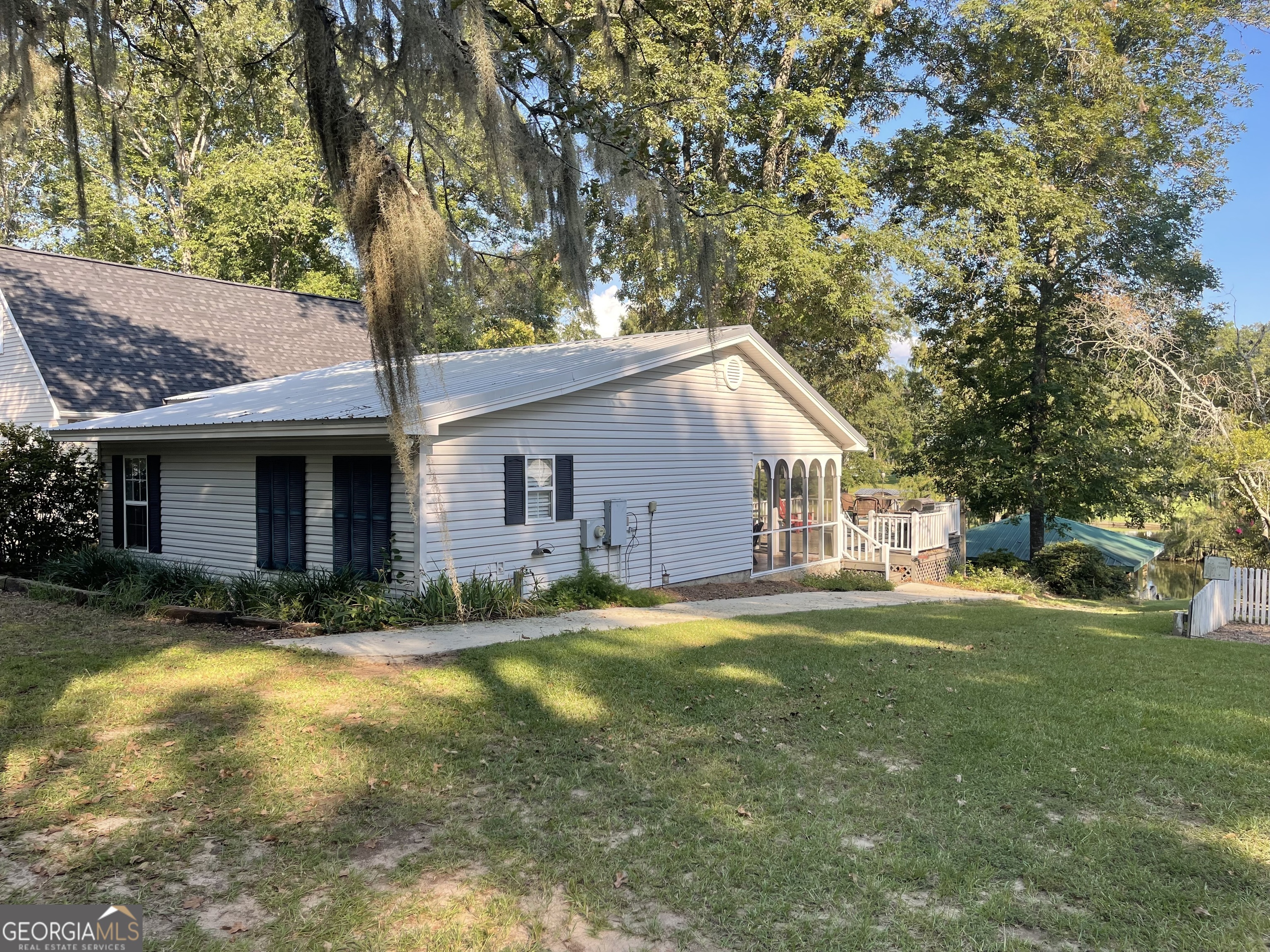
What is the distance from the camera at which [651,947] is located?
3.11 m

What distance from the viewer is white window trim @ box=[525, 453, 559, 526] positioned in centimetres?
1094

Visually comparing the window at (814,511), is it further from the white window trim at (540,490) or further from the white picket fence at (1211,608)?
the white window trim at (540,490)

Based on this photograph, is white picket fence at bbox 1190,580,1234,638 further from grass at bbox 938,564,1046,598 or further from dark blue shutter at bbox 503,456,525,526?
dark blue shutter at bbox 503,456,525,526

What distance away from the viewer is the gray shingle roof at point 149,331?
1513 cm

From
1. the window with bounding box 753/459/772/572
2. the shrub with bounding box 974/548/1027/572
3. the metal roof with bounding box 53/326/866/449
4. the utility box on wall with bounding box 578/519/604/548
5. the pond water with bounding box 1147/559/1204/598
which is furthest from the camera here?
the pond water with bounding box 1147/559/1204/598

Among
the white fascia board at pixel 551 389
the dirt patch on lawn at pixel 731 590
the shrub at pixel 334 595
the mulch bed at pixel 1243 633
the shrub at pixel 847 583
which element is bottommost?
the mulch bed at pixel 1243 633

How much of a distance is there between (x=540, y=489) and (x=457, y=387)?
5.54 ft

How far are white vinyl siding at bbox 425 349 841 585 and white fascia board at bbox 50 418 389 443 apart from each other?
36.3 inches

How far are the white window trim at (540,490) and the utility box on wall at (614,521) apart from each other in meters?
0.93

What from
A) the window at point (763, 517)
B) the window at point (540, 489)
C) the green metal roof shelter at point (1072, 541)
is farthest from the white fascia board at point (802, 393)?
the green metal roof shelter at point (1072, 541)

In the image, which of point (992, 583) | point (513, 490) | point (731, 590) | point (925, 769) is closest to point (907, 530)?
point (992, 583)

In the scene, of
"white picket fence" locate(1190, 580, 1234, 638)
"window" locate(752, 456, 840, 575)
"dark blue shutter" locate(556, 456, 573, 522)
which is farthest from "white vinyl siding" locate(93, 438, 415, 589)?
"white picket fence" locate(1190, 580, 1234, 638)

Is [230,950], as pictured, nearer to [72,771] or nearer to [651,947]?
[651,947]

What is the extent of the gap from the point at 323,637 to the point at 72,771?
3.97 m
